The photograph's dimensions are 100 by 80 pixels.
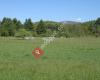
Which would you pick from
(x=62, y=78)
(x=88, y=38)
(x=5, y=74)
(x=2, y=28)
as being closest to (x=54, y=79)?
(x=62, y=78)

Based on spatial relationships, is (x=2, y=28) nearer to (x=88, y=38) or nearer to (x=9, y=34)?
(x=9, y=34)

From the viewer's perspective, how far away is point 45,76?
9.74 meters

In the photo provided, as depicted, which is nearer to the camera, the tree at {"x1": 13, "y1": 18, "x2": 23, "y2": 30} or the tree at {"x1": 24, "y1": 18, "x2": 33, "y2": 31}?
the tree at {"x1": 13, "y1": 18, "x2": 23, "y2": 30}

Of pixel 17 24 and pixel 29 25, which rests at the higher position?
pixel 17 24

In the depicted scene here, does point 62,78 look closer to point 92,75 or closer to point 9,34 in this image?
point 92,75

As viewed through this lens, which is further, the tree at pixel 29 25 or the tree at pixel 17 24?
the tree at pixel 29 25

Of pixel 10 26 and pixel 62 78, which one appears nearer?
pixel 62 78

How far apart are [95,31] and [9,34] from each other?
3098 cm

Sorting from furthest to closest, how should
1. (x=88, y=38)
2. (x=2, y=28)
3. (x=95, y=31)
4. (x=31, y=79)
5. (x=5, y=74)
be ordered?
(x=2, y=28) → (x=95, y=31) → (x=88, y=38) → (x=5, y=74) → (x=31, y=79)

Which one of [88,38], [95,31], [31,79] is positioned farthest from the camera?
[95,31]

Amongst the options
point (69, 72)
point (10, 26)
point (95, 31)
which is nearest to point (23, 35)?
point (10, 26)

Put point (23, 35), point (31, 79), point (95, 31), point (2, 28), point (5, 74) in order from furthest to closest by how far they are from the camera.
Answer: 1. point (2, 28)
2. point (23, 35)
3. point (95, 31)
4. point (5, 74)
5. point (31, 79)

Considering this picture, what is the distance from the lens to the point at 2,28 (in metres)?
89.6

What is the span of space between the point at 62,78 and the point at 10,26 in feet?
269
